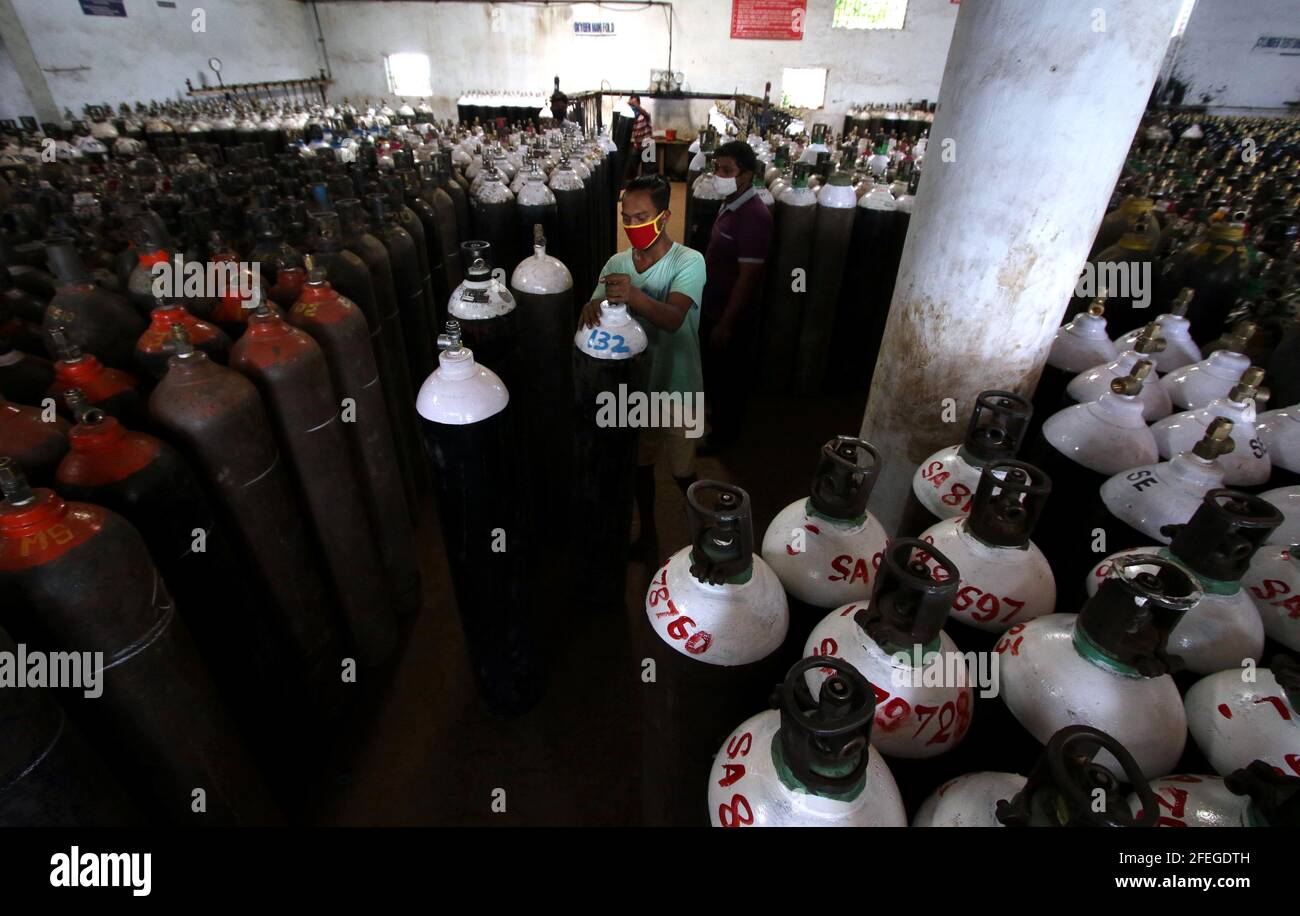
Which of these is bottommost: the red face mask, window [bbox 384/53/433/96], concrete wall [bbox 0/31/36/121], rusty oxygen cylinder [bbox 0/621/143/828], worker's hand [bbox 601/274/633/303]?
rusty oxygen cylinder [bbox 0/621/143/828]

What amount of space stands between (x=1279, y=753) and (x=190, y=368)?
2135mm

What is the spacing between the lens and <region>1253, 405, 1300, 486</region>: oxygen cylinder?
1490 millimetres

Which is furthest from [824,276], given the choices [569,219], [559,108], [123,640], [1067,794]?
[559,108]

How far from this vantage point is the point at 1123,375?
1.65m

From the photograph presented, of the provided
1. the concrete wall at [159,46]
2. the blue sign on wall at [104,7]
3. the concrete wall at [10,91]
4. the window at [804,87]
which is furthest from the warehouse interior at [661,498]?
the window at [804,87]

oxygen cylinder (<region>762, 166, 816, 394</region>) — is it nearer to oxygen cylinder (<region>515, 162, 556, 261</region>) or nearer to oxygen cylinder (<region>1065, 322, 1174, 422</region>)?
oxygen cylinder (<region>515, 162, 556, 261</region>)

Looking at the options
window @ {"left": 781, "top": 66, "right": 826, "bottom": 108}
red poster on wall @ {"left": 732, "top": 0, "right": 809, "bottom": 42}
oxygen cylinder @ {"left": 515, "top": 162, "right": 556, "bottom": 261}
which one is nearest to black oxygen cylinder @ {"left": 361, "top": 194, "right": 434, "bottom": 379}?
oxygen cylinder @ {"left": 515, "top": 162, "right": 556, "bottom": 261}

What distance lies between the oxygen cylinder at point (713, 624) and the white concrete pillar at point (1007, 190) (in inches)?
48.6

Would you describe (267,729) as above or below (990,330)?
below

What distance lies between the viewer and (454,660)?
237cm

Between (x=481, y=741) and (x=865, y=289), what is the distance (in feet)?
11.4

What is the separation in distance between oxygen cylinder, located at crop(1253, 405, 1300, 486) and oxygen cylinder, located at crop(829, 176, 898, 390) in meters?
2.24
